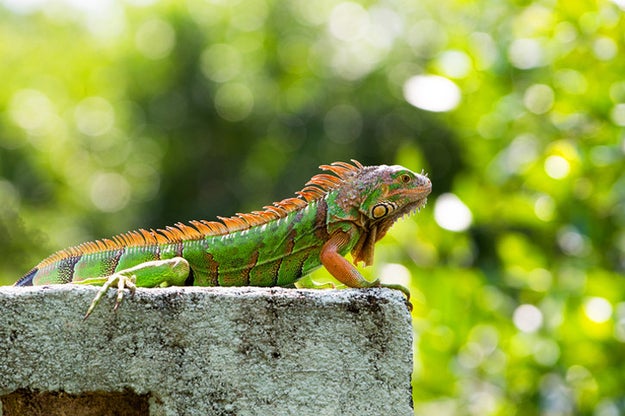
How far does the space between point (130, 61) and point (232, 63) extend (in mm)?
3994

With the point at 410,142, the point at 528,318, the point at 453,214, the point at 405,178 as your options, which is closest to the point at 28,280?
the point at 405,178

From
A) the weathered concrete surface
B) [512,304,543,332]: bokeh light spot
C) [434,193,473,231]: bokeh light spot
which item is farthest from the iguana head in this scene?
[512,304,543,332]: bokeh light spot

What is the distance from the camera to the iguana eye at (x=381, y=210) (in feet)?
12.5

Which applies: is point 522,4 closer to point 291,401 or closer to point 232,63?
point 291,401

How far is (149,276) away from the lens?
328 cm

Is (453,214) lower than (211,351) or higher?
higher

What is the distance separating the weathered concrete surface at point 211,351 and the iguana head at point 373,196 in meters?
0.82

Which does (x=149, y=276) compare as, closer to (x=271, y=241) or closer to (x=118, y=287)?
(x=118, y=287)

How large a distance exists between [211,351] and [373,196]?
3.77ft

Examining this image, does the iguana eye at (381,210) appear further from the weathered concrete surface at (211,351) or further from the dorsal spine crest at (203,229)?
the weathered concrete surface at (211,351)

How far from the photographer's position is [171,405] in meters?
2.85

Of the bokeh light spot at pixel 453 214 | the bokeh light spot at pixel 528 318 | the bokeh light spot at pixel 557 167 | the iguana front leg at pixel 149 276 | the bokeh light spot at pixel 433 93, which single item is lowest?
the iguana front leg at pixel 149 276

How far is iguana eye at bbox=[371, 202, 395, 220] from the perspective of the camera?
12.5 feet

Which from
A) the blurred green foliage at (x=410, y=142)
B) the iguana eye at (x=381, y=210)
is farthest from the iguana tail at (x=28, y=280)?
the blurred green foliage at (x=410, y=142)
